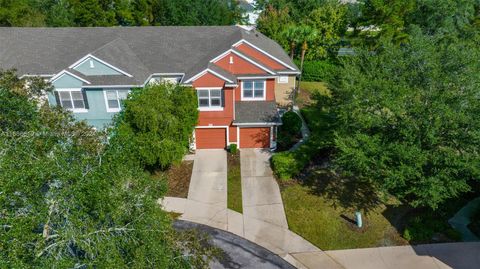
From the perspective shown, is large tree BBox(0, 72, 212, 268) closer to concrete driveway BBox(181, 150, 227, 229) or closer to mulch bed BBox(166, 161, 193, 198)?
concrete driveway BBox(181, 150, 227, 229)

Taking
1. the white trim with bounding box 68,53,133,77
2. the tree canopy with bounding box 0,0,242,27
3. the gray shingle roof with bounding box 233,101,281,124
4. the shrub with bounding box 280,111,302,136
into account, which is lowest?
the shrub with bounding box 280,111,302,136

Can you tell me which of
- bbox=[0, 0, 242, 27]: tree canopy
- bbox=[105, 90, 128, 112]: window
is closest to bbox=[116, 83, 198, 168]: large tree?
bbox=[105, 90, 128, 112]: window

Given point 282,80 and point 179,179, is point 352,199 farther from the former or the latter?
point 282,80

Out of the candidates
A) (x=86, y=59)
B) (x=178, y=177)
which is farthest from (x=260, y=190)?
(x=86, y=59)

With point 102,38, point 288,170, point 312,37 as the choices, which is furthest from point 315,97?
point 102,38

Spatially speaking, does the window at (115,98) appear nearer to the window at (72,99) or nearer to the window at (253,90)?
the window at (72,99)

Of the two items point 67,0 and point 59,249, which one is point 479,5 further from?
point 59,249

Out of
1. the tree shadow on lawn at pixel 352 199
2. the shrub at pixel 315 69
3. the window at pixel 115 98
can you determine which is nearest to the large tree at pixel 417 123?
the tree shadow on lawn at pixel 352 199
